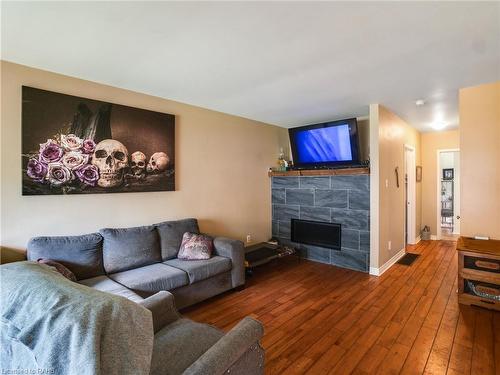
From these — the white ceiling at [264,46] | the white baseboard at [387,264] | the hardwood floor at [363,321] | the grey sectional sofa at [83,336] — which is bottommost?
the hardwood floor at [363,321]

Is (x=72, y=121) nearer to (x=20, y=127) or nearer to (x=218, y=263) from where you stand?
(x=20, y=127)

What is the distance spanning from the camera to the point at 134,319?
3.08ft

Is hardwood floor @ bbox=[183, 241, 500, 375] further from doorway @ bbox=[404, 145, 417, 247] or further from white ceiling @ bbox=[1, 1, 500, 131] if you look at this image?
white ceiling @ bbox=[1, 1, 500, 131]

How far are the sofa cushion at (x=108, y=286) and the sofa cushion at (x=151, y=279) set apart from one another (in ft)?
0.27

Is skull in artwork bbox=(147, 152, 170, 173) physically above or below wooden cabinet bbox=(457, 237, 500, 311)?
above

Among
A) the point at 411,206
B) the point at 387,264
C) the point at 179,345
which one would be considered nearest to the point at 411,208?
the point at 411,206

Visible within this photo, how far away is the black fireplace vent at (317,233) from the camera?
4156 millimetres

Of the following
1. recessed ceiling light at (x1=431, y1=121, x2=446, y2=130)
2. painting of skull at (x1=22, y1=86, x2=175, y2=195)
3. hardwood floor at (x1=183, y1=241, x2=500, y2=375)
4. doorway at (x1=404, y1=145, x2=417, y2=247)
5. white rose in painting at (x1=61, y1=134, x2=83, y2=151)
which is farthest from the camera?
doorway at (x1=404, y1=145, x2=417, y2=247)

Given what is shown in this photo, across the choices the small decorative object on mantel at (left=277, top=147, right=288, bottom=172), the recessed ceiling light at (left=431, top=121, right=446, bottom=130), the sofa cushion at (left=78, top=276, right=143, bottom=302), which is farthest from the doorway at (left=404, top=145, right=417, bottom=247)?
the sofa cushion at (left=78, top=276, right=143, bottom=302)

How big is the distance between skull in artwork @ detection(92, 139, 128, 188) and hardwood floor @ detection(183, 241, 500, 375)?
64.0 inches

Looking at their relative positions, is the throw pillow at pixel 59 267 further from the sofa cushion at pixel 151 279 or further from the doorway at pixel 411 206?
the doorway at pixel 411 206

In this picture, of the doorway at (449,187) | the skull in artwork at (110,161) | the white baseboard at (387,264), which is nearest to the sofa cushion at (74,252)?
the skull in artwork at (110,161)

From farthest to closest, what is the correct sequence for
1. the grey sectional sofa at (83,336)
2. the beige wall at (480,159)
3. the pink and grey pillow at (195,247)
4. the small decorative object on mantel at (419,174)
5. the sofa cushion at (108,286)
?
the small decorative object on mantel at (419,174) < the pink and grey pillow at (195,247) < the beige wall at (480,159) < the sofa cushion at (108,286) < the grey sectional sofa at (83,336)

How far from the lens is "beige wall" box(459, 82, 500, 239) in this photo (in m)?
2.82
